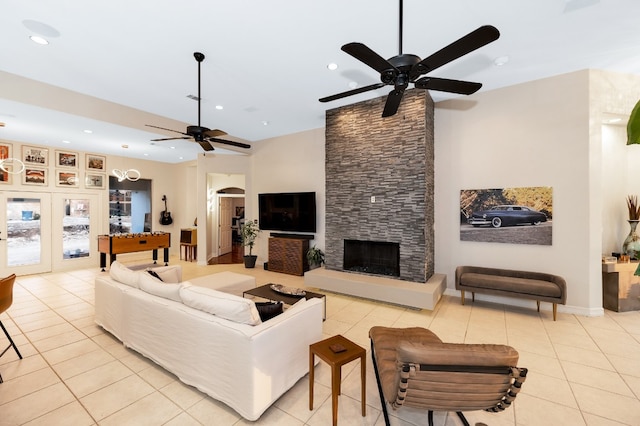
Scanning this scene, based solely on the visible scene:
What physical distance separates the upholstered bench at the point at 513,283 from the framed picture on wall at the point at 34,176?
943cm

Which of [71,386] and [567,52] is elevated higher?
[567,52]

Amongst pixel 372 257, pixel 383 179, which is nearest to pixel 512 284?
pixel 372 257

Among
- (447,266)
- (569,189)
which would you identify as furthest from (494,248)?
(569,189)

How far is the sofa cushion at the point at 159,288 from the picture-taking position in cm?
253

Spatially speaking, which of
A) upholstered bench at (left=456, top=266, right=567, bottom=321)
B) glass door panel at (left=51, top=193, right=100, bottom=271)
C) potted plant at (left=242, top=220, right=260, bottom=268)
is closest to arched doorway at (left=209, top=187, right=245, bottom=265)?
potted plant at (left=242, top=220, right=260, bottom=268)

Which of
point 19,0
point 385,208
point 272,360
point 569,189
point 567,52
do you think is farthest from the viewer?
point 385,208

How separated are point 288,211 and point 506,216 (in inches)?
171

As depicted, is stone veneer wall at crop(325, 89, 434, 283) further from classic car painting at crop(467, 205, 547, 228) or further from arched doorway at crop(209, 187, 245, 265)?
arched doorway at crop(209, 187, 245, 265)

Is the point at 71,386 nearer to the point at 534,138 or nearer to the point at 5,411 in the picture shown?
the point at 5,411

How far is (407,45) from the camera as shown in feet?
10.3

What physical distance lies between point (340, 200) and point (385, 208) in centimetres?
92

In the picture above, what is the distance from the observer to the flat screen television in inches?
243

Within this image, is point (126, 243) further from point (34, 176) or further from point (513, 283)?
point (513, 283)

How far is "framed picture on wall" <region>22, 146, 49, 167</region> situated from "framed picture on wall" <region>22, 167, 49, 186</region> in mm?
141
